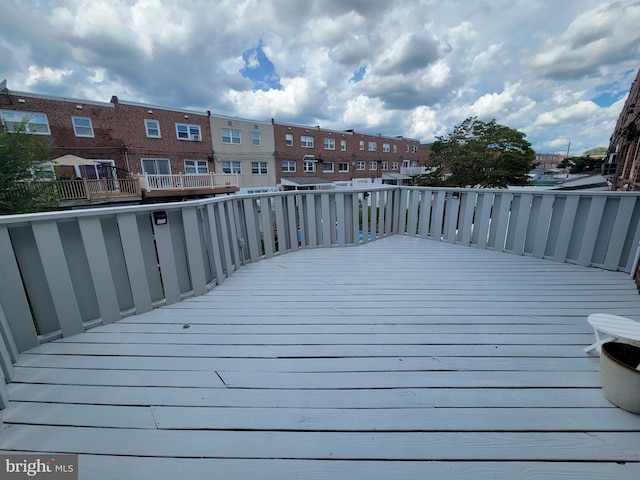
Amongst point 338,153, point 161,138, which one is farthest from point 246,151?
point 338,153

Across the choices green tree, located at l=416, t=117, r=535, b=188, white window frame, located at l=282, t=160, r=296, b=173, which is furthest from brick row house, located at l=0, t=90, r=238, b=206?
green tree, located at l=416, t=117, r=535, b=188

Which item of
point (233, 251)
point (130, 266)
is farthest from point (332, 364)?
point (233, 251)

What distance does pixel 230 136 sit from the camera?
711 inches

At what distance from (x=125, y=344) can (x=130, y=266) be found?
2.12ft

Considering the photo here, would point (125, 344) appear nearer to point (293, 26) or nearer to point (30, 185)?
point (293, 26)

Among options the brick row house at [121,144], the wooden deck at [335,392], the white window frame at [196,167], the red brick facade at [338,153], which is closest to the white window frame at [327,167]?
the red brick facade at [338,153]

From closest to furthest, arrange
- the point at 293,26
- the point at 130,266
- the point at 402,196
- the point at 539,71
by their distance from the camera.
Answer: the point at 130,266 → the point at 402,196 → the point at 293,26 → the point at 539,71

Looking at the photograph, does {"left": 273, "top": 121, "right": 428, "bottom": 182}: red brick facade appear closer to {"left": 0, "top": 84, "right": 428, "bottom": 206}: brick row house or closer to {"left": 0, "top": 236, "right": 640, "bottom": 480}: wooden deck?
{"left": 0, "top": 84, "right": 428, "bottom": 206}: brick row house

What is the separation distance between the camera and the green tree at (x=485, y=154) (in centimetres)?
1430

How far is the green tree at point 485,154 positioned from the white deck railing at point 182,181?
13.3 meters

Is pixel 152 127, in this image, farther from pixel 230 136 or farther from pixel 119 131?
pixel 230 136

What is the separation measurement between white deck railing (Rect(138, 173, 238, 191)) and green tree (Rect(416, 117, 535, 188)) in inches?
524

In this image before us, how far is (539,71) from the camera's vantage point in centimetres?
1137

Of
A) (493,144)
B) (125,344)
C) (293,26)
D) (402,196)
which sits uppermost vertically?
(293,26)
